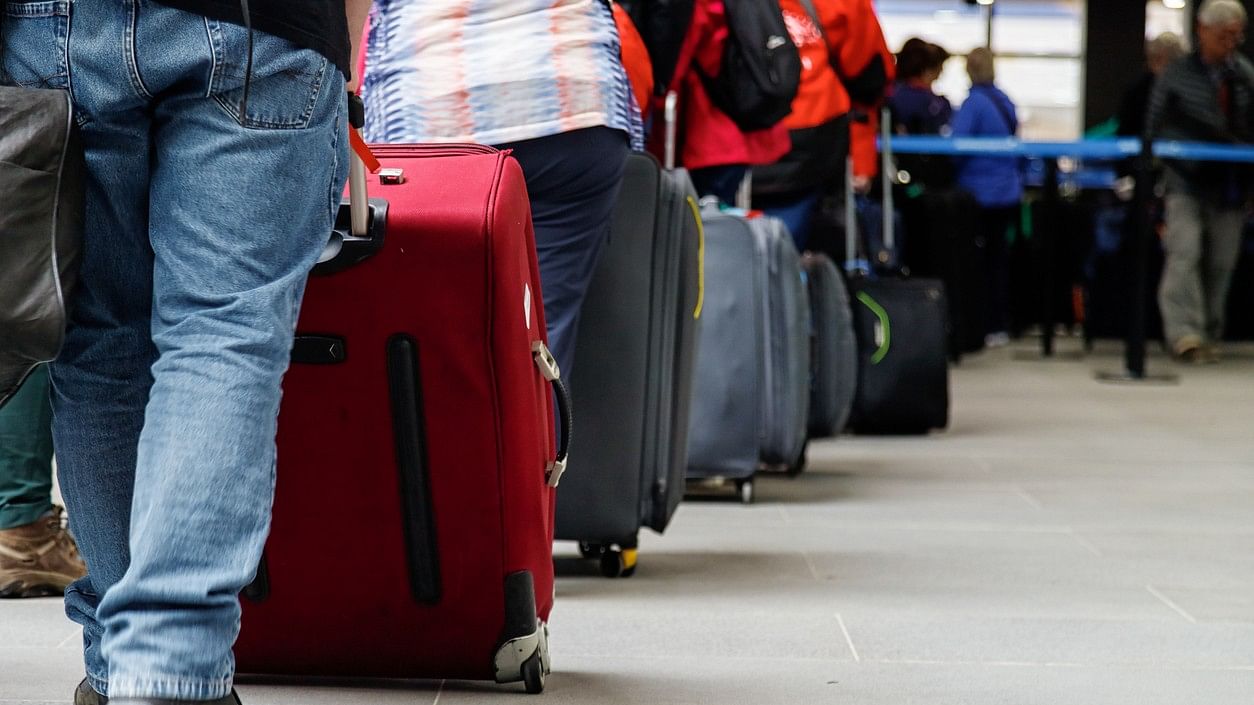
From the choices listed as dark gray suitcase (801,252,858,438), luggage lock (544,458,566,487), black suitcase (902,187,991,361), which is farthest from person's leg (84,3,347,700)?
black suitcase (902,187,991,361)

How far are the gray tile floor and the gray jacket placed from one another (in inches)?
141

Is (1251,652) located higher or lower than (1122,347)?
higher

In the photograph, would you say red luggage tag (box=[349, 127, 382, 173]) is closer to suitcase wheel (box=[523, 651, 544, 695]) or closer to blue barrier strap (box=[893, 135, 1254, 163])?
suitcase wheel (box=[523, 651, 544, 695])

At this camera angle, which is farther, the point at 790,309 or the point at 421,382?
the point at 790,309

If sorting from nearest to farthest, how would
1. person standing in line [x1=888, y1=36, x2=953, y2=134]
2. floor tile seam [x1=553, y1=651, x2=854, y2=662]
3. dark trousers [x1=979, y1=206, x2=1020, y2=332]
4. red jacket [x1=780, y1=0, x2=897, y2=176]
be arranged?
floor tile seam [x1=553, y1=651, x2=854, y2=662] < red jacket [x1=780, y1=0, x2=897, y2=176] < person standing in line [x1=888, y1=36, x2=953, y2=134] < dark trousers [x1=979, y1=206, x2=1020, y2=332]

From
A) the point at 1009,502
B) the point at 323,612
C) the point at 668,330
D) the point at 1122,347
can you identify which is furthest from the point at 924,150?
the point at 323,612

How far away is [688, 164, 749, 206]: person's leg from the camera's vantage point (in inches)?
169

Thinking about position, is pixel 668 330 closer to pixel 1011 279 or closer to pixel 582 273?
pixel 582 273

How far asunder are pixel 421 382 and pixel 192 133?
1.83 feet

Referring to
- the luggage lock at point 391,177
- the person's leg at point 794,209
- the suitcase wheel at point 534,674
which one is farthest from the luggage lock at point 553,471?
the person's leg at point 794,209

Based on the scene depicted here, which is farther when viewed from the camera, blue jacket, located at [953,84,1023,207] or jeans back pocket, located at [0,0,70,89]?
blue jacket, located at [953,84,1023,207]

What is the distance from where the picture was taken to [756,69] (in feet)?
13.4

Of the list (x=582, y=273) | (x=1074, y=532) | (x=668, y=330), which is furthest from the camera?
(x=1074, y=532)

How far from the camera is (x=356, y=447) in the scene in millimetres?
1975
